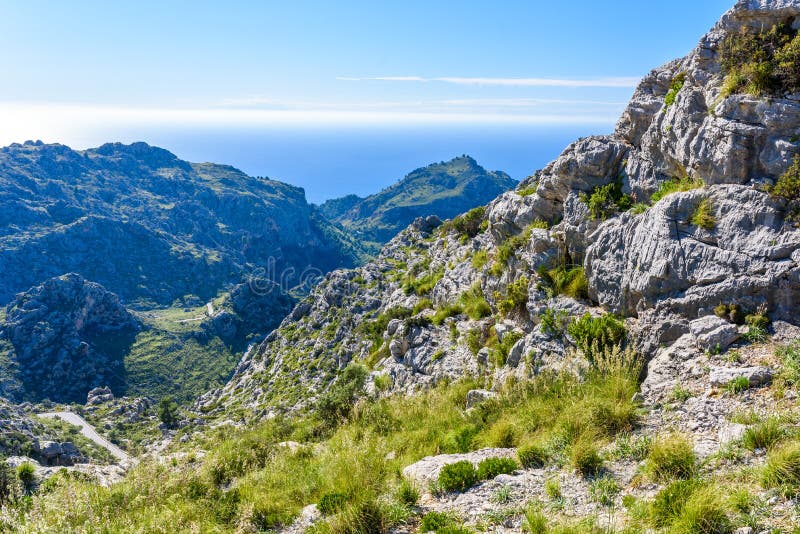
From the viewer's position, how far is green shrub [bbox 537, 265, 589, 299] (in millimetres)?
12930

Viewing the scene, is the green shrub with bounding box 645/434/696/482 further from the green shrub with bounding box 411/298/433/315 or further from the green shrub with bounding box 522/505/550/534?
the green shrub with bounding box 411/298/433/315

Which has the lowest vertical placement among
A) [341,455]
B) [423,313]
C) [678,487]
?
[423,313]

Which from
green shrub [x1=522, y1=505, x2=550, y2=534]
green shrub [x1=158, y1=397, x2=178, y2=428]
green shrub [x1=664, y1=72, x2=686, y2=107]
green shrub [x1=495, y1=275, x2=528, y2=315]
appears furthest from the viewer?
green shrub [x1=158, y1=397, x2=178, y2=428]

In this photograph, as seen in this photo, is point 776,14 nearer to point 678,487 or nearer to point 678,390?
point 678,390

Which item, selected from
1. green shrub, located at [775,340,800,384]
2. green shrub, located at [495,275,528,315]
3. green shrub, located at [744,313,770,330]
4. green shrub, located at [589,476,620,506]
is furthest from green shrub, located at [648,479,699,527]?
green shrub, located at [495,275,528,315]

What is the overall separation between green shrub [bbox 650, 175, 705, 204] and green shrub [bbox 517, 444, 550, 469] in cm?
817

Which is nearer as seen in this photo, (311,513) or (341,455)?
(311,513)

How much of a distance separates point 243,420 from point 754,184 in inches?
1432

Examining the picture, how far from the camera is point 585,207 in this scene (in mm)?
14367

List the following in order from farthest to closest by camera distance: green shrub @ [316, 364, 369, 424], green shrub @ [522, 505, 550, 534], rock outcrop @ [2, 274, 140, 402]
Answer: rock outcrop @ [2, 274, 140, 402] → green shrub @ [316, 364, 369, 424] → green shrub @ [522, 505, 550, 534]

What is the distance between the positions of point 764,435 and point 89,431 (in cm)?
7519

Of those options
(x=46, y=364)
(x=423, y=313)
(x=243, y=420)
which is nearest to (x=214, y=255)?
(x=46, y=364)

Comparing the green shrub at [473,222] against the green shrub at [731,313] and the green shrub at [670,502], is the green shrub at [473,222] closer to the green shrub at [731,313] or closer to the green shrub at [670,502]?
the green shrub at [731,313]

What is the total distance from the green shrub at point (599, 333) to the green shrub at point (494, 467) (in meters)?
3.73
